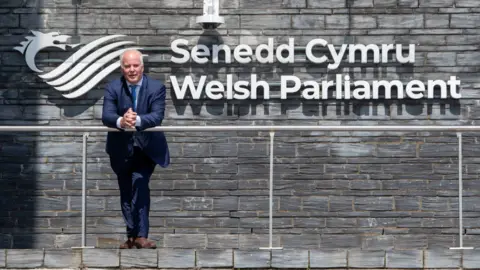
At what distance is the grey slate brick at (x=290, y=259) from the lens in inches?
400

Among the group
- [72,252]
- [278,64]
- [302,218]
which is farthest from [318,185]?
[278,64]

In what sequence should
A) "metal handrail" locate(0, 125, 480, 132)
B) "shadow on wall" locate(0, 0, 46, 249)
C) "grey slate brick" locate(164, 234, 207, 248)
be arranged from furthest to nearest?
"grey slate brick" locate(164, 234, 207, 248) < "shadow on wall" locate(0, 0, 46, 249) < "metal handrail" locate(0, 125, 480, 132)

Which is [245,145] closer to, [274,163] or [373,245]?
[274,163]

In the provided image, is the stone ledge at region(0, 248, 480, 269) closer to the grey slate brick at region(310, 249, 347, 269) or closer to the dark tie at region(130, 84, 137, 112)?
the grey slate brick at region(310, 249, 347, 269)

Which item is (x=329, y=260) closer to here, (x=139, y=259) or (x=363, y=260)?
(x=363, y=260)

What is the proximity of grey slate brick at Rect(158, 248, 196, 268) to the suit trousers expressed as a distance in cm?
35

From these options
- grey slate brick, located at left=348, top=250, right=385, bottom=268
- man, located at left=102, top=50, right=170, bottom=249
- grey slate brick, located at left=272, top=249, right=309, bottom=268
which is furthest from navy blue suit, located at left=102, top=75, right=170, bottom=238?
grey slate brick, located at left=348, top=250, right=385, bottom=268

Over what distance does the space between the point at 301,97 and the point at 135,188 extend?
386cm

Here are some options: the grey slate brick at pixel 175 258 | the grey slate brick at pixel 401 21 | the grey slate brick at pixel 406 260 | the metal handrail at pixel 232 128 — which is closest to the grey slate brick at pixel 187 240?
the grey slate brick at pixel 175 258

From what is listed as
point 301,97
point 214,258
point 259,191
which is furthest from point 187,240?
point 301,97

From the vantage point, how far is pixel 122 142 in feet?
34.1

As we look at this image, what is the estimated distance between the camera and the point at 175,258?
10.1 meters

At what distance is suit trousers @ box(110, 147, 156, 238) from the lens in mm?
10387

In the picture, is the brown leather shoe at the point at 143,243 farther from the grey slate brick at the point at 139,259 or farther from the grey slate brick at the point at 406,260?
the grey slate brick at the point at 406,260
